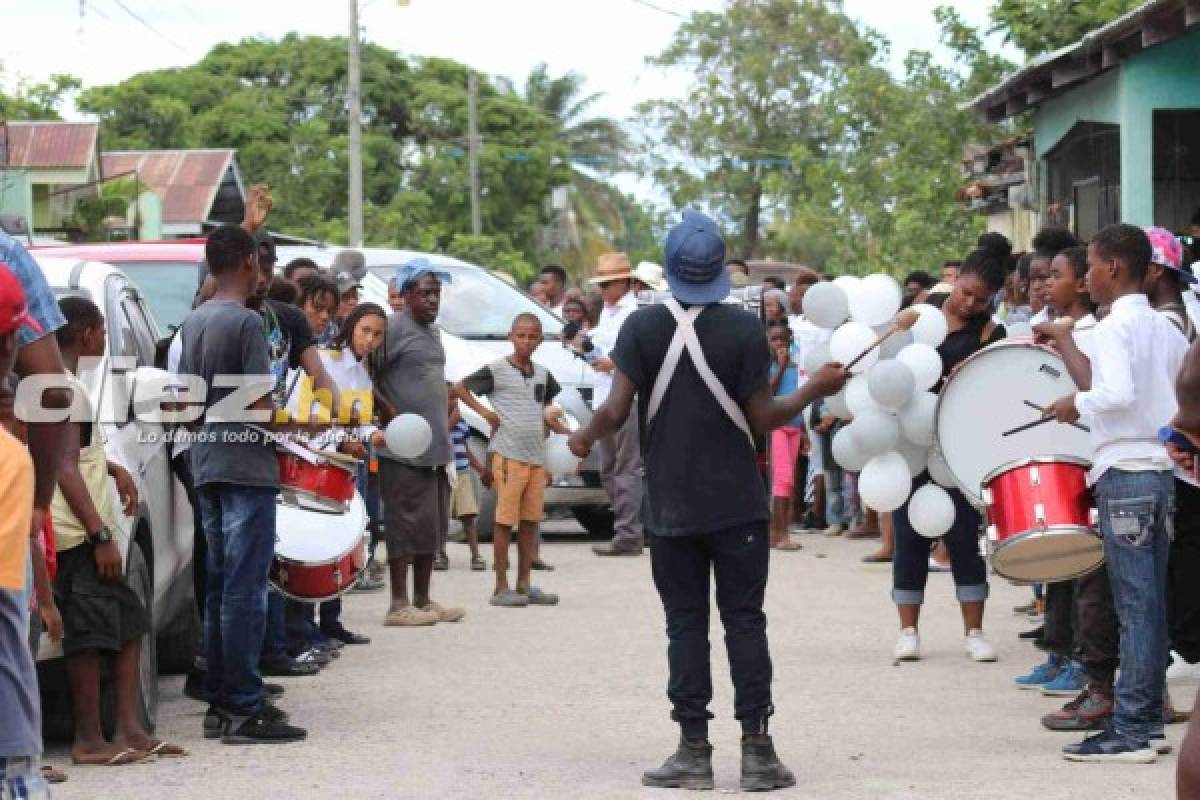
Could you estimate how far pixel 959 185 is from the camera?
26047 millimetres

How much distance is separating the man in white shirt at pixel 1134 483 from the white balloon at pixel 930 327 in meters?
2.32

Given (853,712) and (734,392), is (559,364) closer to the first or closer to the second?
(853,712)

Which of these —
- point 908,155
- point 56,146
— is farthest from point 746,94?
point 908,155

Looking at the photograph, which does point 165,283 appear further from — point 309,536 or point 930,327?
point 930,327

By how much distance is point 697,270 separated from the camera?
302 inches

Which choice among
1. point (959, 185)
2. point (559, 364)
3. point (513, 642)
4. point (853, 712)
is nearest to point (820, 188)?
point (959, 185)

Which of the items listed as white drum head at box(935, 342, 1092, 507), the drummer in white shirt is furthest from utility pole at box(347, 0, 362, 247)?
white drum head at box(935, 342, 1092, 507)

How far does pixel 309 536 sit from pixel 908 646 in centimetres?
318

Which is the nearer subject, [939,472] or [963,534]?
[939,472]

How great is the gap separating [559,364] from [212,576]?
338 inches

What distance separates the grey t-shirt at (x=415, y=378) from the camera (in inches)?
472

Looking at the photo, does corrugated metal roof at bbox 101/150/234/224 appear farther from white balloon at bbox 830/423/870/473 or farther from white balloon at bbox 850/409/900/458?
white balloon at bbox 850/409/900/458

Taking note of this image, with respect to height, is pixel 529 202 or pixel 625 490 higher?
pixel 529 202

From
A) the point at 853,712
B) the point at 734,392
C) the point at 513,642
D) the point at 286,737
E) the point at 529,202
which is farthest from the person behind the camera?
the point at 529,202
